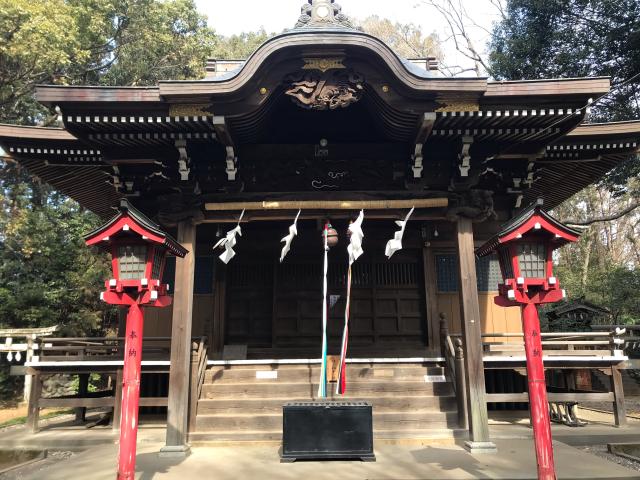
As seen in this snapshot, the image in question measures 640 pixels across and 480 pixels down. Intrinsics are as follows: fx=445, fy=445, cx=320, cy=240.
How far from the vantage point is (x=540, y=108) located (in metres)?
6.39

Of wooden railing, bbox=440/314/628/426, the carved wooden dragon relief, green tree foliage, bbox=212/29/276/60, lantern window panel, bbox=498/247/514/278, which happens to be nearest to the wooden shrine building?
the carved wooden dragon relief

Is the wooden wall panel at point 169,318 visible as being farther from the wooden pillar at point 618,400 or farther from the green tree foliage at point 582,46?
the green tree foliage at point 582,46

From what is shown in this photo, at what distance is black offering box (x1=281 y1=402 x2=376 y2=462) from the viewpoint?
20.4 ft

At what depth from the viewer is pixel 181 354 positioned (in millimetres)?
6938

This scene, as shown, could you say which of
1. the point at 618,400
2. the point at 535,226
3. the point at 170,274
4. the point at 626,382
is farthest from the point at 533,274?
the point at 626,382

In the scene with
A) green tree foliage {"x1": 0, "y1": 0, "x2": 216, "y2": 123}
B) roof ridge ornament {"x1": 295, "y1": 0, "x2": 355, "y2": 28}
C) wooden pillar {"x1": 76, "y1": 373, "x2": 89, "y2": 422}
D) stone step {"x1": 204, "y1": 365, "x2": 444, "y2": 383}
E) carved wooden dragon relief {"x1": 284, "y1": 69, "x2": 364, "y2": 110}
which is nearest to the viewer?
carved wooden dragon relief {"x1": 284, "y1": 69, "x2": 364, "y2": 110}

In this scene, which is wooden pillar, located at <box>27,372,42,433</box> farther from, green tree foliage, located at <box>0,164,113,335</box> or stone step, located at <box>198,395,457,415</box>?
green tree foliage, located at <box>0,164,113,335</box>

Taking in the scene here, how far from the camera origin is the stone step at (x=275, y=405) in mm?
7535

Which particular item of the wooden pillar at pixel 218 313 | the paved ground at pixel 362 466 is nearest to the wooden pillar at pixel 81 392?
the wooden pillar at pixel 218 313

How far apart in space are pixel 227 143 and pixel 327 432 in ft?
14.8

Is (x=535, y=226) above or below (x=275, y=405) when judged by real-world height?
above

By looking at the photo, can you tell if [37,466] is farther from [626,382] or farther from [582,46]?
[582,46]

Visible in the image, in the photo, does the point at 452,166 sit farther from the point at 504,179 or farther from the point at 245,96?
the point at 245,96

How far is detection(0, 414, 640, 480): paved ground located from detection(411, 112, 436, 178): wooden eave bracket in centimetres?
424
